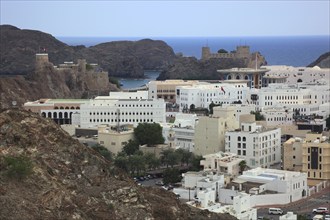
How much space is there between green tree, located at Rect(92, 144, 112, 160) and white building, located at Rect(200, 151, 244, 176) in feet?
16.9

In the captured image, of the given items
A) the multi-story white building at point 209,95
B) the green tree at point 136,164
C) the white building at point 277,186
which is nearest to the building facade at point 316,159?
the white building at point 277,186

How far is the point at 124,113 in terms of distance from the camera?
2341 inches

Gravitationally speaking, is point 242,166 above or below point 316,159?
below

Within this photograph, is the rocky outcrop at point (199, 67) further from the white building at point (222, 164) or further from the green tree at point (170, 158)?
the white building at point (222, 164)

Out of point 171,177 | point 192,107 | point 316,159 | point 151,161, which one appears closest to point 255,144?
point 316,159

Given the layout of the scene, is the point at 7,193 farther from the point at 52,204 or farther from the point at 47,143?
the point at 47,143

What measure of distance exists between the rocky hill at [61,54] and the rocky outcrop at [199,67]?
1729cm

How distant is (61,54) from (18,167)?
4810 inches

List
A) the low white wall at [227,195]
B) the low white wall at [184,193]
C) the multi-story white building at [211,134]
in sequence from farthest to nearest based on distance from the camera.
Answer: the multi-story white building at [211,134]
the low white wall at [184,193]
the low white wall at [227,195]

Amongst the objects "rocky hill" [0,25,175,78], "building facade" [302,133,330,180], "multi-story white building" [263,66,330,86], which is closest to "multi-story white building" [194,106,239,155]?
"building facade" [302,133,330,180]

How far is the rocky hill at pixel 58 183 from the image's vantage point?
1873 cm

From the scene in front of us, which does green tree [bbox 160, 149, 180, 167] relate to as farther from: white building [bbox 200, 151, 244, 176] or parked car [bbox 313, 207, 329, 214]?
parked car [bbox 313, 207, 329, 214]

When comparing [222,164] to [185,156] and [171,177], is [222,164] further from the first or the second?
[185,156]

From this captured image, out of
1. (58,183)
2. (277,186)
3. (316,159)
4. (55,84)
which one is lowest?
(277,186)
